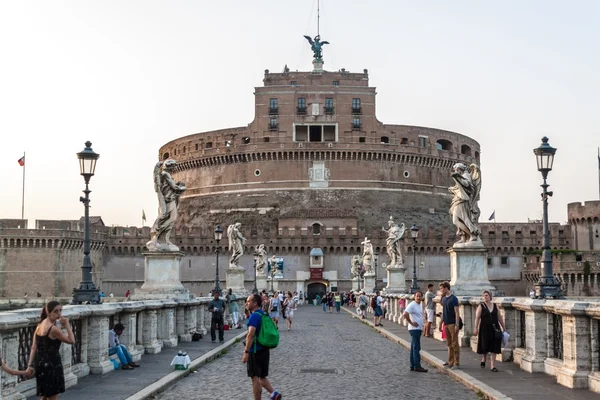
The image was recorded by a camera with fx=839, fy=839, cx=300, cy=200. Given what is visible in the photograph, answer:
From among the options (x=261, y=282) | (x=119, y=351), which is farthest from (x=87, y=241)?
(x=261, y=282)

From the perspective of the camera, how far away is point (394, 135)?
82.1 meters

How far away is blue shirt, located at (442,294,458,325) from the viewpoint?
12.6 m

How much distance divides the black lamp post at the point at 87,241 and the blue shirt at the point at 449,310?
5.75 m

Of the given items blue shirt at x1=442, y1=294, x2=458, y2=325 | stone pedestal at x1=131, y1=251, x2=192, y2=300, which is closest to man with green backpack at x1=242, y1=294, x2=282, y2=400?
blue shirt at x1=442, y1=294, x2=458, y2=325

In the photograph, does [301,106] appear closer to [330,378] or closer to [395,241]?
[395,241]

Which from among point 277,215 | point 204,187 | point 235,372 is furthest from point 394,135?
point 235,372

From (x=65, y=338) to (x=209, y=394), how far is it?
2959 millimetres

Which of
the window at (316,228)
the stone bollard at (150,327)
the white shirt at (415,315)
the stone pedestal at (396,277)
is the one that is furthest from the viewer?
the window at (316,228)

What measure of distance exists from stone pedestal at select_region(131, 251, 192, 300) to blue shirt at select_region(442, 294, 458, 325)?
6.12 meters

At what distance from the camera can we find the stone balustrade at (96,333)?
820 cm

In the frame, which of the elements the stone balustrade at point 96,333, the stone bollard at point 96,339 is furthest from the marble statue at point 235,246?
the stone bollard at point 96,339

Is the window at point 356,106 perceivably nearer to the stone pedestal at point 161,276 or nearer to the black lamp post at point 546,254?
the stone pedestal at point 161,276

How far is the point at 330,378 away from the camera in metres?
12.1

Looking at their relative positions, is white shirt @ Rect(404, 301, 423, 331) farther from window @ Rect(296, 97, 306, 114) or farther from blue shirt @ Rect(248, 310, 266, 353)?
window @ Rect(296, 97, 306, 114)
